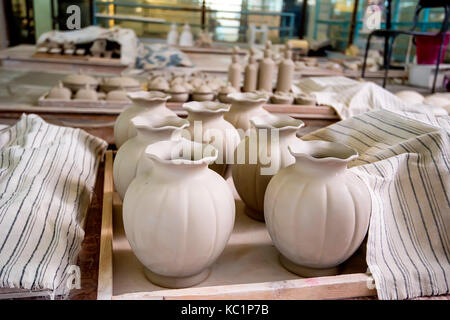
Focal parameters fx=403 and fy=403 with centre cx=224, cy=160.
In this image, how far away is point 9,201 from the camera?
0.97 meters

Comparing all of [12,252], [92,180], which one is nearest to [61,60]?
[92,180]

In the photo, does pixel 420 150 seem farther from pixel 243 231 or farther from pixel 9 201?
pixel 9 201

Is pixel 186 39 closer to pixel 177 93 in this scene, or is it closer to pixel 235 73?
pixel 235 73

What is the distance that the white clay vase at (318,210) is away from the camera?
0.79 meters

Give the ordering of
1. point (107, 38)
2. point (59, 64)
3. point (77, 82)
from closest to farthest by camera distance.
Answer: point (77, 82) < point (59, 64) < point (107, 38)

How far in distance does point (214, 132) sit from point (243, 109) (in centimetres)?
22

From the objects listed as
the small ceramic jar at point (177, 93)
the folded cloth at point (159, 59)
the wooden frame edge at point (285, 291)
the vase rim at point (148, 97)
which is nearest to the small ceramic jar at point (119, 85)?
the small ceramic jar at point (177, 93)

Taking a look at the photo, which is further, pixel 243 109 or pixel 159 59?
pixel 159 59

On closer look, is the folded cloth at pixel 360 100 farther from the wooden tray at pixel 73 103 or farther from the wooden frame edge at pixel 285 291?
the wooden frame edge at pixel 285 291

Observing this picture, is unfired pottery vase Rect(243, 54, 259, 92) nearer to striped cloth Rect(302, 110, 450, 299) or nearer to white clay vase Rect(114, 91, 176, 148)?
white clay vase Rect(114, 91, 176, 148)

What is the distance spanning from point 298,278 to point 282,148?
0.32 meters

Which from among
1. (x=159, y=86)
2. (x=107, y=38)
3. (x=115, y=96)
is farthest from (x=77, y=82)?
(x=107, y=38)

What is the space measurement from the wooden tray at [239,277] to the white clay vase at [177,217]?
2.1 inches

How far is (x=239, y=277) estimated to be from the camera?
0.87 metres
